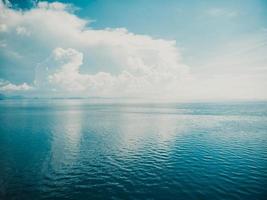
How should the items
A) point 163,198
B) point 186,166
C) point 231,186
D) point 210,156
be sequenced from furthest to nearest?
1. point 210,156
2. point 186,166
3. point 231,186
4. point 163,198

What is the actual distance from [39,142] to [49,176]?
32154 mm

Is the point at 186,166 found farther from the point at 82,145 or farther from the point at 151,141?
the point at 82,145

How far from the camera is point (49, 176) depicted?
38.6 metres

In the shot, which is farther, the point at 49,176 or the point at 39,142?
the point at 39,142

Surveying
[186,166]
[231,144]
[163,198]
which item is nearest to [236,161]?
[186,166]

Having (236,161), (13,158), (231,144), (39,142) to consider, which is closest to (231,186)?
(236,161)

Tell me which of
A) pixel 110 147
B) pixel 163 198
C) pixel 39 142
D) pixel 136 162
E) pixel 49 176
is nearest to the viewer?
pixel 163 198

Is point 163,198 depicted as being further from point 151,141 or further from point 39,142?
point 39,142

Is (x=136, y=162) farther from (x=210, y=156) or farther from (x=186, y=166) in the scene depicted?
(x=210, y=156)

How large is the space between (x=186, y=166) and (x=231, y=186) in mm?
11338

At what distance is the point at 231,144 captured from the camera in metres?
62.8

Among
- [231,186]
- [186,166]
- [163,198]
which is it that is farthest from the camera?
[186,166]

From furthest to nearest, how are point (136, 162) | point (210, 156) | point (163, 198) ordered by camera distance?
point (210, 156)
point (136, 162)
point (163, 198)

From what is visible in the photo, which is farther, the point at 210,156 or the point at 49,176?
the point at 210,156
